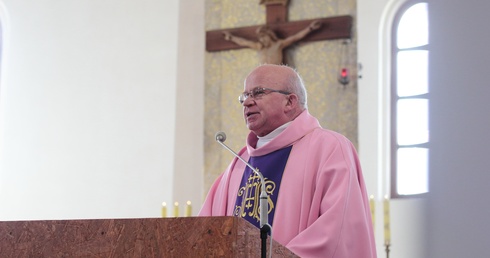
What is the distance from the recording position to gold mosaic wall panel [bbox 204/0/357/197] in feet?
30.5

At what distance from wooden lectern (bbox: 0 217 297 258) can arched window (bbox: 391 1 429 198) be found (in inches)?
245

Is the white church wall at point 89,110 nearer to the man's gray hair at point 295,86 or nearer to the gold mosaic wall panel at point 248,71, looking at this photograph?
the gold mosaic wall panel at point 248,71

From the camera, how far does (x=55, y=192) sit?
9.98m

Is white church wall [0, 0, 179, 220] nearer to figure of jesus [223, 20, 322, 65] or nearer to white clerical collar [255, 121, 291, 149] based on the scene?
figure of jesus [223, 20, 322, 65]

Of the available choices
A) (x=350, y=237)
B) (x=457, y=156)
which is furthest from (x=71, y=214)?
(x=457, y=156)

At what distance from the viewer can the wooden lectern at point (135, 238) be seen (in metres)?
2.33

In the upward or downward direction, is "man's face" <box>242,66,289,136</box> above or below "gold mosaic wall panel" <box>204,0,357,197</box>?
below

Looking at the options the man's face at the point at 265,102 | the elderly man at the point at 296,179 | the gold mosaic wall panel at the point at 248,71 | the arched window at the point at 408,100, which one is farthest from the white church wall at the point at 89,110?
the man's face at the point at 265,102

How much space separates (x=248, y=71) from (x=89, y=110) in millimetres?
1923

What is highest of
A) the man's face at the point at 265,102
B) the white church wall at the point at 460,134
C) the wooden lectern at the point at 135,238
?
the man's face at the point at 265,102

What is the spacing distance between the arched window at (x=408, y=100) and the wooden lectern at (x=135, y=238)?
6.23m

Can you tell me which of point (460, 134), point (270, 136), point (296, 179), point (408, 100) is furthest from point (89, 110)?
point (460, 134)

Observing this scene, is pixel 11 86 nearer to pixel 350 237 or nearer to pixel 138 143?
pixel 138 143

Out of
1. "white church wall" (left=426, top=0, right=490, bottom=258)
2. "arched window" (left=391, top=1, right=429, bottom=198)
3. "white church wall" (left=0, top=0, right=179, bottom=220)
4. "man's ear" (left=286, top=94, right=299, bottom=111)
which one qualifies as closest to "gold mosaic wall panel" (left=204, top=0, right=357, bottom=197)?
"arched window" (left=391, top=1, right=429, bottom=198)
